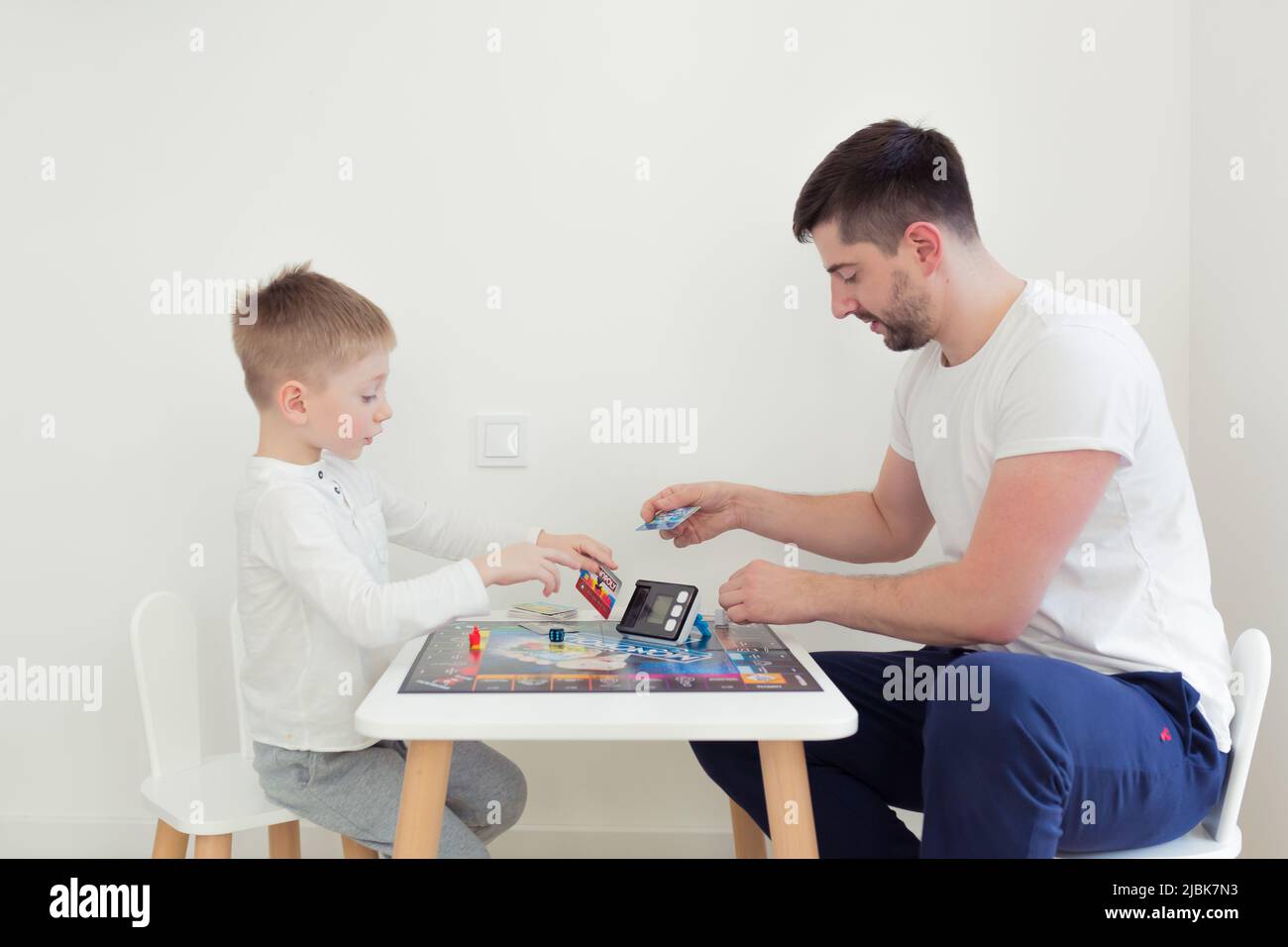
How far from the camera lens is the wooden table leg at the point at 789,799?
1.06 metres

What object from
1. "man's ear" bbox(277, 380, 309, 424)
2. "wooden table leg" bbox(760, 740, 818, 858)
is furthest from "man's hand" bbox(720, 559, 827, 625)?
"man's ear" bbox(277, 380, 309, 424)

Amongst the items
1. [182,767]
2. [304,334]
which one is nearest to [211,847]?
[182,767]

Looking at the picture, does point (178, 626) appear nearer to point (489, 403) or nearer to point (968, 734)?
point (489, 403)

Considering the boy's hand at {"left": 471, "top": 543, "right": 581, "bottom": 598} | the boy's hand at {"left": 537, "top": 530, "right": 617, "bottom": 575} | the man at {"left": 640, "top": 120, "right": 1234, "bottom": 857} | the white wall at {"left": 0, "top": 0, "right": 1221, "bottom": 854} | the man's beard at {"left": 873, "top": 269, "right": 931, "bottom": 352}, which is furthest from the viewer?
the white wall at {"left": 0, "top": 0, "right": 1221, "bottom": 854}

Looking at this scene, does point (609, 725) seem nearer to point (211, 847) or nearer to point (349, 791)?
point (349, 791)

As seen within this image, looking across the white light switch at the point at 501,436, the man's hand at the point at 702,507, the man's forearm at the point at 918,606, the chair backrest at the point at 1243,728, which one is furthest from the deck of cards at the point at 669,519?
the chair backrest at the point at 1243,728

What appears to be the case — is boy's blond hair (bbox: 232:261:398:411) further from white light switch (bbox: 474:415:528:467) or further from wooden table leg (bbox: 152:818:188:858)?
wooden table leg (bbox: 152:818:188:858)

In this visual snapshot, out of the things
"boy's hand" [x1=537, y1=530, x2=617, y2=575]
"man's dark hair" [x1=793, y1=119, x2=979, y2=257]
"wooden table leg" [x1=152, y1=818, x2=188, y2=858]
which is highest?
"man's dark hair" [x1=793, y1=119, x2=979, y2=257]

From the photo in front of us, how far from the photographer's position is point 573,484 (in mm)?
1894

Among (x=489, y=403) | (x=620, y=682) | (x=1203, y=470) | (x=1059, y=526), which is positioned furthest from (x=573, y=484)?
(x=1203, y=470)

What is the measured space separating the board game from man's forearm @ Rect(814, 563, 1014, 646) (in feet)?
0.33

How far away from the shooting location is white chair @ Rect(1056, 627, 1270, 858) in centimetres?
115

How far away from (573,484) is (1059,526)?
918 mm

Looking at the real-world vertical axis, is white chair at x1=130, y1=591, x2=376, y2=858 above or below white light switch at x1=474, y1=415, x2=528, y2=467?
below
